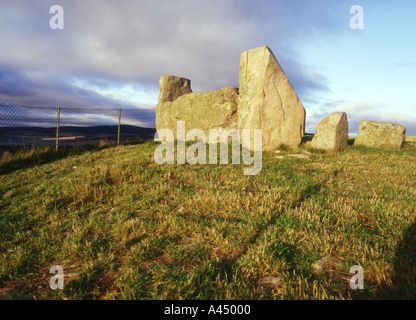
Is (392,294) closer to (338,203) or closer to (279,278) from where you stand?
(279,278)

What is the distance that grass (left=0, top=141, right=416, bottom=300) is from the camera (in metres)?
2.42

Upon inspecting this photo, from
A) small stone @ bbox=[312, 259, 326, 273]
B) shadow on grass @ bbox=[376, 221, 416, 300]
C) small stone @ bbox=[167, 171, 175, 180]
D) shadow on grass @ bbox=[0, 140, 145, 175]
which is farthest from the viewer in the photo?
shadow on grass @ bbox=[0, 140, 145, 175]

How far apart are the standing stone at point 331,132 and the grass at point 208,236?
416 centimetres

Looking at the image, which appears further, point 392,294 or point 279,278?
point 279,278

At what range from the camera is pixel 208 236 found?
3451mm

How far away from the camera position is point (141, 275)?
2.59 m

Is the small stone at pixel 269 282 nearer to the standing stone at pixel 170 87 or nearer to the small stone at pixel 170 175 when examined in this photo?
the small stone at pixel 170 175

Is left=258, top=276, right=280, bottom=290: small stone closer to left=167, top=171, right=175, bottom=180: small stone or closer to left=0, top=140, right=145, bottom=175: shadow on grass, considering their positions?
left=167, top=171, right=175, bottom=180: small stone

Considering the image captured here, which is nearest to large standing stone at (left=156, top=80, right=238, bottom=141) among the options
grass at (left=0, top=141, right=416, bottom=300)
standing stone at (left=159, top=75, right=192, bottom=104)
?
standing stone at (left=159, top=75, right=192, bottom=104)

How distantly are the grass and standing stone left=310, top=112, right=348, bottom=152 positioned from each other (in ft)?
13.6

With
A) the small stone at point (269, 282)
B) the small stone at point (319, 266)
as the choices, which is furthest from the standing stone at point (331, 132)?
the small stone at point (269, 282)

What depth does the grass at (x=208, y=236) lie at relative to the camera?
242cm
